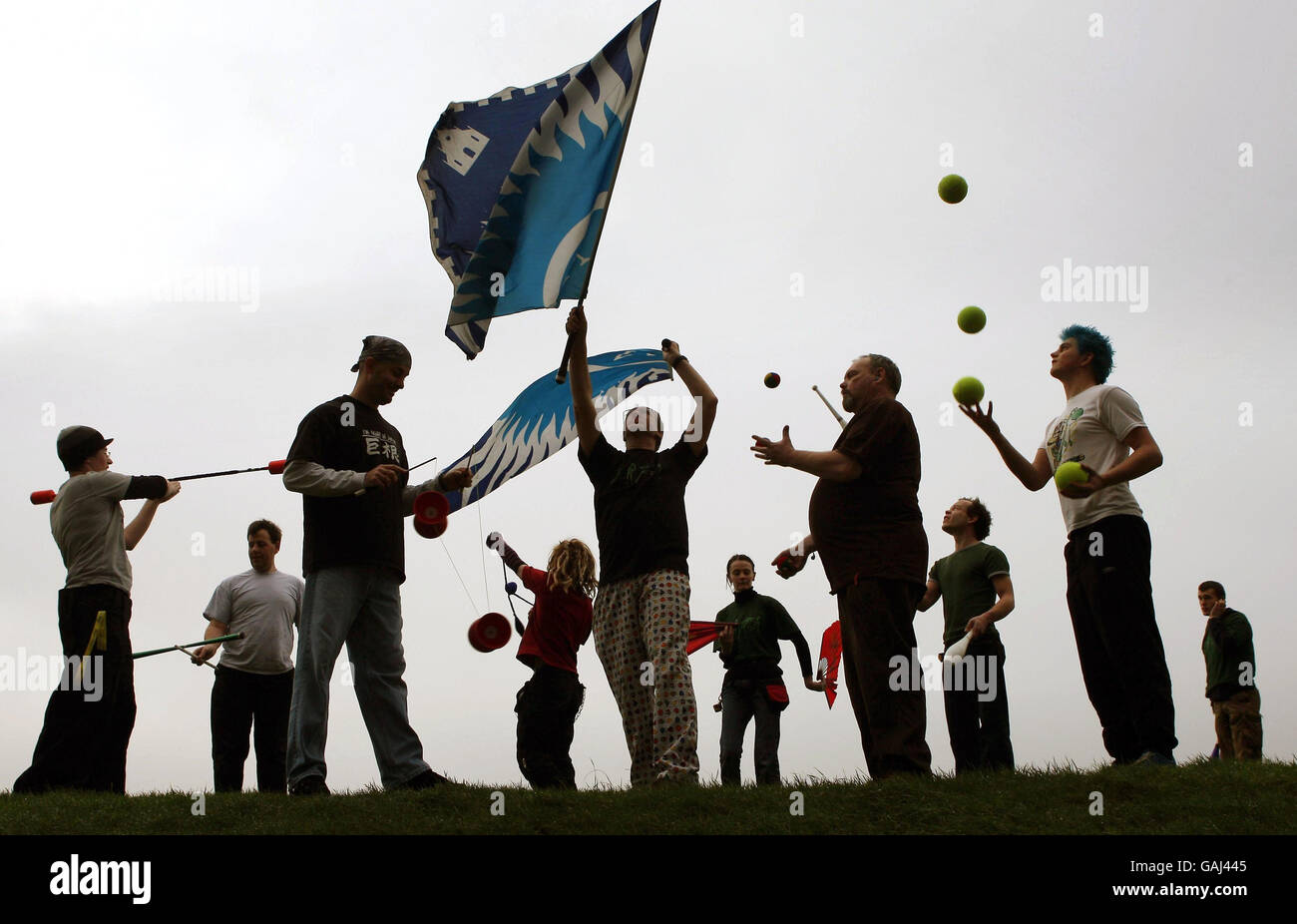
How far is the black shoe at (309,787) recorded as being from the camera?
6.18 metres

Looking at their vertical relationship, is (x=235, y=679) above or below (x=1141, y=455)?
below

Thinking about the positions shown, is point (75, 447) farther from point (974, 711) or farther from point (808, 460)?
point (974, 711)

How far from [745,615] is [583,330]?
142 inches

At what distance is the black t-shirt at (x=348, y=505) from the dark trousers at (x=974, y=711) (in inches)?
134

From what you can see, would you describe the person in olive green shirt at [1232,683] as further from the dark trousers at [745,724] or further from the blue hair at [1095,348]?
the blue hair at [1095,348]

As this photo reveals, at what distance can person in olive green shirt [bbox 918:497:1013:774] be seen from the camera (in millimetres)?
7730

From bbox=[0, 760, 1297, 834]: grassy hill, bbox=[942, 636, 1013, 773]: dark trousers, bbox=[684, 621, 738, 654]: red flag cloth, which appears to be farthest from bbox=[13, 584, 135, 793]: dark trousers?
bbox=[942, 636, 1013, 773]: dark trousers

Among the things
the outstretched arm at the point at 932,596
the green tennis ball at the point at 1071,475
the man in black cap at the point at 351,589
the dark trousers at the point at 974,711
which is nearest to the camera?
the green tennis ball at the point at 1071,475

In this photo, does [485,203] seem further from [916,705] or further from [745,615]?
[916,705]

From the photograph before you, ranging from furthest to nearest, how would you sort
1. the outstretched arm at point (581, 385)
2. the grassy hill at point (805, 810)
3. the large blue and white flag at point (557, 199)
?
the large blue and white flag at point (557, 199), the outstretched arm at point (581, 385), the grassy hill at point (805, 810)

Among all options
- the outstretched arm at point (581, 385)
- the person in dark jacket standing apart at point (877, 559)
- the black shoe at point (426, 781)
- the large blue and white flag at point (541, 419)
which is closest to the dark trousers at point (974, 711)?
the person in dark jacket standing apart at point (877, 559)

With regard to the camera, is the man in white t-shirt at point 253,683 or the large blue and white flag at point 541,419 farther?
the large blue and white flag at point 541,419

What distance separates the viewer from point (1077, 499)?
20.8 ft
